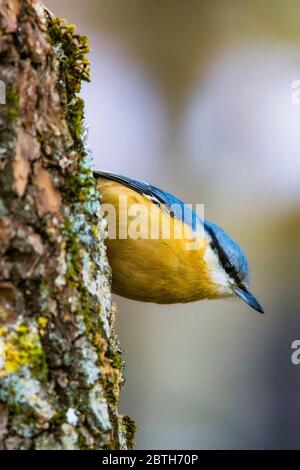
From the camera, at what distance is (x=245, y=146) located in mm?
5148

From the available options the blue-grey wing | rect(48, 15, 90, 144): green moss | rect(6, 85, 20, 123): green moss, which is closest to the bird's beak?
the blue-grey wing

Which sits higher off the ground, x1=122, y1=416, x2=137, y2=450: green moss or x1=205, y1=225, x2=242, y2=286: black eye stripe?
x1=205, y1=225, x2=242, y2=286: black eye stripe

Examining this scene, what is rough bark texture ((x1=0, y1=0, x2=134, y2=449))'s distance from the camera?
1.53 metres

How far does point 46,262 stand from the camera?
1.60 meters

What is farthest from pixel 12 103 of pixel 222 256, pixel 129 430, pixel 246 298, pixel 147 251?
pixel 246 298

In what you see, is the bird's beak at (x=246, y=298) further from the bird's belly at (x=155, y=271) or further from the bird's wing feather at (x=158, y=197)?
the bird's wing feather at (x=158, y=197)

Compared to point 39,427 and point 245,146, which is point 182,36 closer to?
point 245,146

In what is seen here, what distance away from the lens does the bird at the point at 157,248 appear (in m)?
2.62

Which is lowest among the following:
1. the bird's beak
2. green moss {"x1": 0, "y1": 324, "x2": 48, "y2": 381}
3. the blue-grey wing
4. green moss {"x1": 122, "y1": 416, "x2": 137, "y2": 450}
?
green moss {"x1": 122, "y1": 416, "x2": 137, "y2": 450}

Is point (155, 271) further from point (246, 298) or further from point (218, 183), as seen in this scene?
point (218, 183)

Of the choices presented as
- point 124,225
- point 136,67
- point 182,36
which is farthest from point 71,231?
point 182,36

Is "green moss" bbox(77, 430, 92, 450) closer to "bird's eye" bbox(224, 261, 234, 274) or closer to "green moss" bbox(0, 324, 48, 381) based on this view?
"green moss" bbox(0, 324, 48, 381)

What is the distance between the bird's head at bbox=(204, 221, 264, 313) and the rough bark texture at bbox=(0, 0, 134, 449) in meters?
1.21

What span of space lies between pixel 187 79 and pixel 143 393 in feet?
8.65
